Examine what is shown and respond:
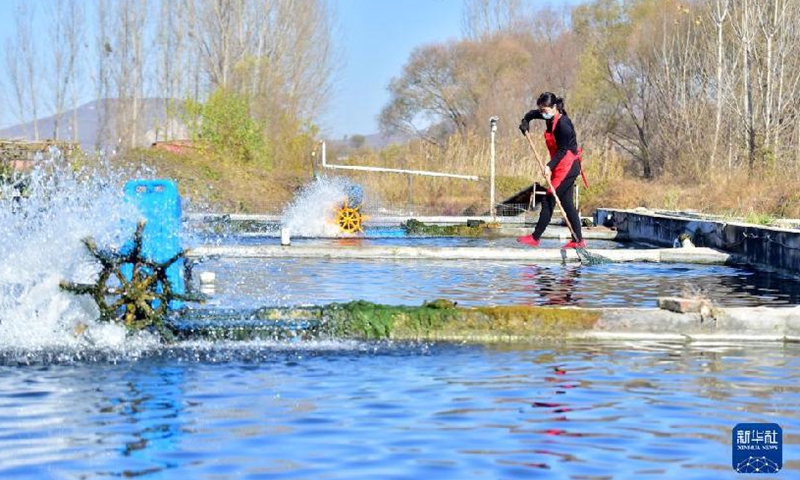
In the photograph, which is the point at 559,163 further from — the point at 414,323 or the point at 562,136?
the point at 414,323

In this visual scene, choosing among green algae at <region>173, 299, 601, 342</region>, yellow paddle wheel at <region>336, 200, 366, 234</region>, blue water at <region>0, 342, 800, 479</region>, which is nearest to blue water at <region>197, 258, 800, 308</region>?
green algae at <region>173, 299, 601, 342</region>

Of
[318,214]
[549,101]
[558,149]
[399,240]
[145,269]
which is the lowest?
[399,240]

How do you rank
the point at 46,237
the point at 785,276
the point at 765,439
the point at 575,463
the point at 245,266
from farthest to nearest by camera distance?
the point at 245,266 < the point at 785,276 < the point at 46,237 < the point at 765,439 < the point at 575,463

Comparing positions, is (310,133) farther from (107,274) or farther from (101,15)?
(107,274)

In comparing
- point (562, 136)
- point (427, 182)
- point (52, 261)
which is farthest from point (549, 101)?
point (427, 182)

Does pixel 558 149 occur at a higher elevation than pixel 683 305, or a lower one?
higher

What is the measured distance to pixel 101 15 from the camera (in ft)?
213

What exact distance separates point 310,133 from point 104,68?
414 inches

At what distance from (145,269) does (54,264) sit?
0.80 m

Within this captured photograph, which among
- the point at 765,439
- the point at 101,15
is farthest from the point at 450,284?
the point at 101,15

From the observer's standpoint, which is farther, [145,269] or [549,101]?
[549,101]

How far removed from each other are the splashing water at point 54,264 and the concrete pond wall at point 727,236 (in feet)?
33.6

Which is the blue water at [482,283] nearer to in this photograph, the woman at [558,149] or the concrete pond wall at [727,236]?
the concrete pond wall at [727,236]

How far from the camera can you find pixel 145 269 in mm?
12492
